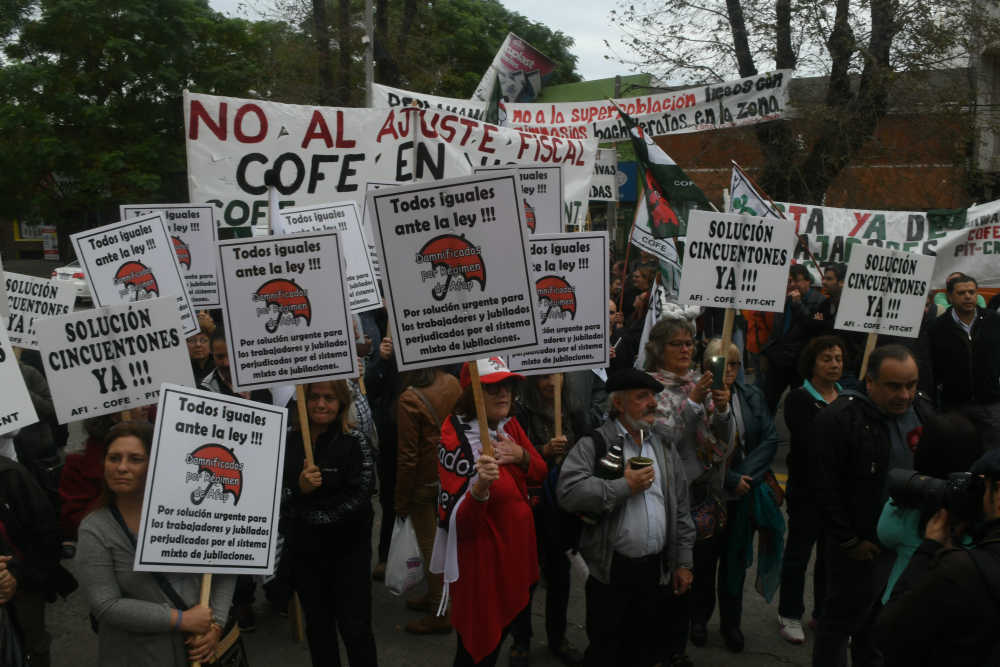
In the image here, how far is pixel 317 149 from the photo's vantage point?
665 centimetres

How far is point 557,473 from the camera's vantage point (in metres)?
4.29

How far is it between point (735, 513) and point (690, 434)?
738 millimetres

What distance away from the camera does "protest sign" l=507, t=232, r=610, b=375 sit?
4.58 m

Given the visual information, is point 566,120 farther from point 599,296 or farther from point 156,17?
point 156,17

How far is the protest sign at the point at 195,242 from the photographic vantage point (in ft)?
19.2

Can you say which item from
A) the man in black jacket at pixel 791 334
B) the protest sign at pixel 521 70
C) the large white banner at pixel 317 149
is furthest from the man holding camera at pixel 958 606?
the protest sign at pixel 521 70

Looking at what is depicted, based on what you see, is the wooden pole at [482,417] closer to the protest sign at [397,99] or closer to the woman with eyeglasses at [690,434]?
the woman with eyeglasses at [690,434]

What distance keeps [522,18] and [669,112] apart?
30450 mm

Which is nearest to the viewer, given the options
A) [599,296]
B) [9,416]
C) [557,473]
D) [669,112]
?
[9,416]

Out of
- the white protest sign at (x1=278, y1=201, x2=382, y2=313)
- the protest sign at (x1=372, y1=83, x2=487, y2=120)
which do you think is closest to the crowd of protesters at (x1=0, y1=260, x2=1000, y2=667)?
the white protest sign at (x1=278, y1=201, x2=382, y2=313)

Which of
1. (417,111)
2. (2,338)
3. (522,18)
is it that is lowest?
(2,338)

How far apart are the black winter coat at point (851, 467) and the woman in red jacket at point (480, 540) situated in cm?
151

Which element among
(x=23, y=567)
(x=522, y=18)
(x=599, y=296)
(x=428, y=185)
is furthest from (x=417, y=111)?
(x=522, y=18)

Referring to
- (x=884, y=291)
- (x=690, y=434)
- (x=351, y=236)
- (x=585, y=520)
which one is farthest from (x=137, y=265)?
(x=884, y=291)
